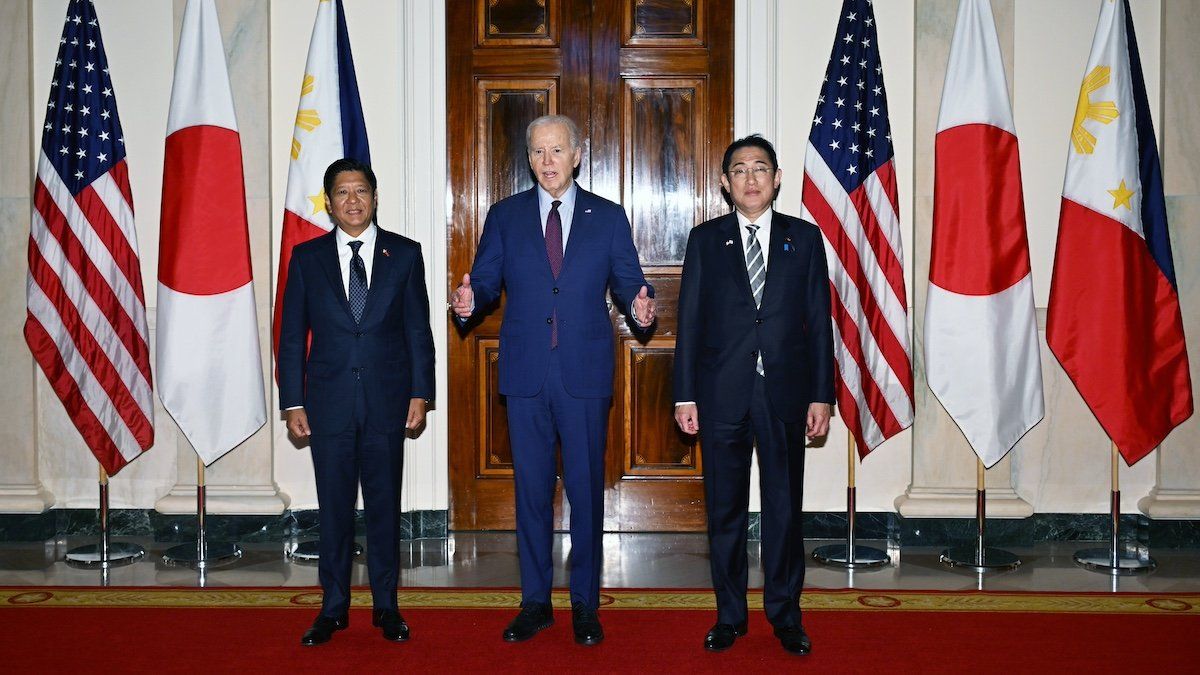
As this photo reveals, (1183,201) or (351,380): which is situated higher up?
(1183,201)

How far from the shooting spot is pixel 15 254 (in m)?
5.68

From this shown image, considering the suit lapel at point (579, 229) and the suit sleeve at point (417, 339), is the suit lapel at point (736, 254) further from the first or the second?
the suit sleeve at point (417, 339)

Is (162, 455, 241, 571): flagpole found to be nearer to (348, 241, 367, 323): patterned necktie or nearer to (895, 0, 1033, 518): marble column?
(348, 241, 367, 323): patterned necktie

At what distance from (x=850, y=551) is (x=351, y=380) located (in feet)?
8.90

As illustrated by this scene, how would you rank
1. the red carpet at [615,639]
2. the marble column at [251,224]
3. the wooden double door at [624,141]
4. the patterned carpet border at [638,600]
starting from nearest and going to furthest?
the red carpet at [615,639] → the patterned carpet border at [638,600] → the marble column at [251,224] → the wooden double door at [624,141]

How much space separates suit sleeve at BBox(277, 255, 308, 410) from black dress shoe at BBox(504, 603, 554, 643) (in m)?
1.13

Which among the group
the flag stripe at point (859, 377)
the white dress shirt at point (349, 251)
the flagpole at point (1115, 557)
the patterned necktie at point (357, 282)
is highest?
the white dress shirt at point (349, 251)

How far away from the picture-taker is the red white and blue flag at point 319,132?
5.40 m

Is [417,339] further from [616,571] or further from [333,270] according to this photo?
[616,571]

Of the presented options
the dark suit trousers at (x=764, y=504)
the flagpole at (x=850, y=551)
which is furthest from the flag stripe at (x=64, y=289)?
the flagpole at (x=850, y=551)

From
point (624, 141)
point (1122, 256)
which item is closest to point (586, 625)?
point (624, 141)

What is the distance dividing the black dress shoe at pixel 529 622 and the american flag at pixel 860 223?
6.78 feet

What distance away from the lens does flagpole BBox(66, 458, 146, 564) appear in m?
5.20

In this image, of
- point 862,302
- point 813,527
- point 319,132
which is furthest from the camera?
point 813,527
